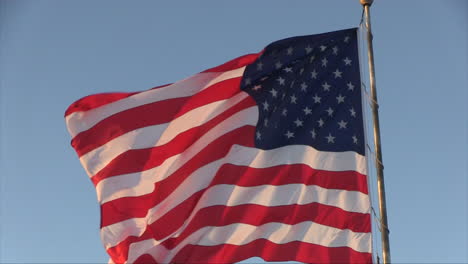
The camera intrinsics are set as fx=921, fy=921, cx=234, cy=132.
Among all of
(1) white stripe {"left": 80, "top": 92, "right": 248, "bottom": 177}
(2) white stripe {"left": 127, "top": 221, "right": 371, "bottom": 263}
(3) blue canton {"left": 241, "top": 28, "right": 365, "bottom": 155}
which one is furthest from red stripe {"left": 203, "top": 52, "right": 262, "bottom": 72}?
(2) white stripe {"left": 127, "top": 221, "right": 371, "bottom": 263}

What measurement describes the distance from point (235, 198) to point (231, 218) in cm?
41

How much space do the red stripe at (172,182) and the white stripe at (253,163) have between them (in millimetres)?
104

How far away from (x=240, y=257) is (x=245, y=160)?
1959 millimetres

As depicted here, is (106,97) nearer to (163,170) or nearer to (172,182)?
(163,170)

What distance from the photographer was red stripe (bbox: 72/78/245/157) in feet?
61.4

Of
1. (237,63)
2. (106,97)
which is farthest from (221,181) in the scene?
(106,97)

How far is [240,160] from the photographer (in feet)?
59.6

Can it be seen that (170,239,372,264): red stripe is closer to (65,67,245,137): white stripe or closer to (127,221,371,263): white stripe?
(127,221,371,263): white stripe

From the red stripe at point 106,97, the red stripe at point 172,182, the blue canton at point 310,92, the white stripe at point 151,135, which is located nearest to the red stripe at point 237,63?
the red stripe at point 106,97

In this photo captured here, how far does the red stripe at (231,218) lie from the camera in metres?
17.4

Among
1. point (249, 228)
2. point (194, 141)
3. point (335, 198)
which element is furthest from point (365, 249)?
point (194, 141)

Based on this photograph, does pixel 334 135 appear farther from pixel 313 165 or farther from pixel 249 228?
pixel 249 228

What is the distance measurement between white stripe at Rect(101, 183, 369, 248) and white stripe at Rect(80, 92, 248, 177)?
3.98 ft

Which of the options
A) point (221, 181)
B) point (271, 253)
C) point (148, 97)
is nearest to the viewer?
A: point (271, 253)
